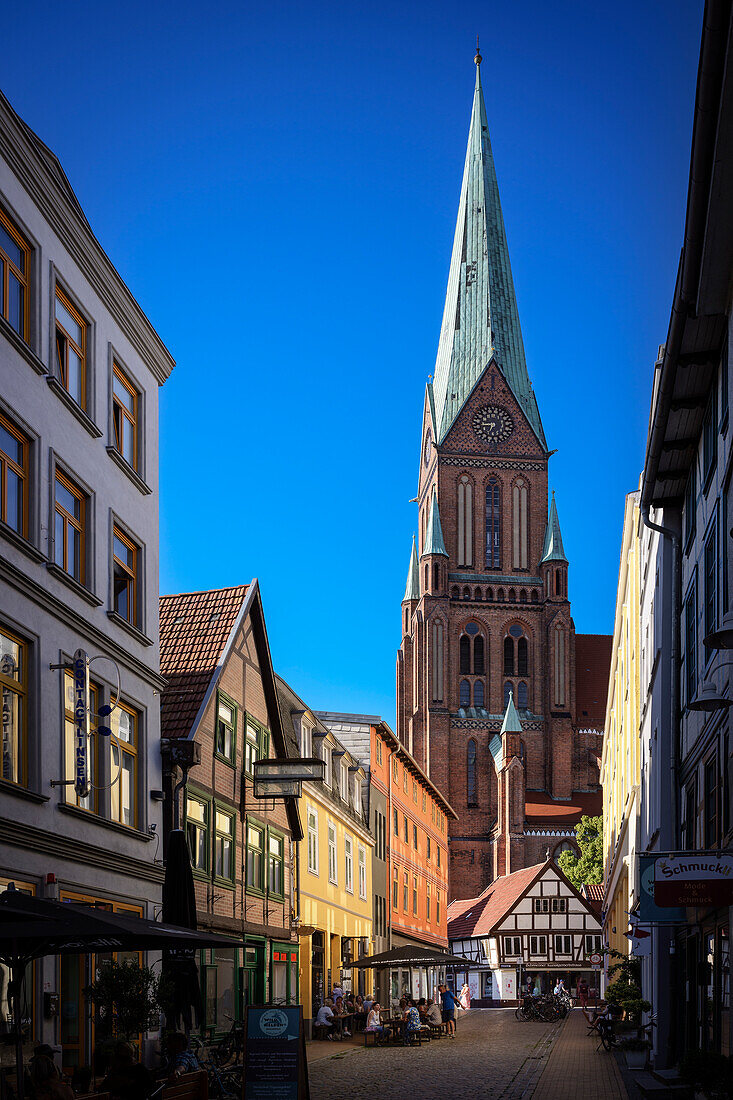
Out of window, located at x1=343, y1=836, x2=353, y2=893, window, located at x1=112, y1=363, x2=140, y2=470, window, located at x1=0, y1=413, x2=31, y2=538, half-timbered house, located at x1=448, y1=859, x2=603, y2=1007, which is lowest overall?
half-timbered house, located at x1=448, y1=859, x2=603, y2=1007

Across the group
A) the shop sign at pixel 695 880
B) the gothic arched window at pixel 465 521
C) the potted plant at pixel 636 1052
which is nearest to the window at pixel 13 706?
the shop sign at pixel 695 880

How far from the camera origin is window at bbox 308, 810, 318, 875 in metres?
35.7

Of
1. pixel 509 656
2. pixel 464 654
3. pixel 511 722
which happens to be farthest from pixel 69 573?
pixel 509 656

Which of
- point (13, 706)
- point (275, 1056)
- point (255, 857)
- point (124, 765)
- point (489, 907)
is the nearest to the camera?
point (275, 1056)

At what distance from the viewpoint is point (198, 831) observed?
25.0 m

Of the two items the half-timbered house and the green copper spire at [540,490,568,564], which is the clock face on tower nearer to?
the green copper spire at [540,490,568,564]

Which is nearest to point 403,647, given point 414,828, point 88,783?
point 414,828

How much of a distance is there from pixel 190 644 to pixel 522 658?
7662 centimetres

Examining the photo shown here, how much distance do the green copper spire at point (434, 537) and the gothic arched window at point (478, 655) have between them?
6.60m

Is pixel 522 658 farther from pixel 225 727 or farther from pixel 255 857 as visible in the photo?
pixel 225 727

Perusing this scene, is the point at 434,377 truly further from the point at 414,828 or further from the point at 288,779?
the point at 288,779

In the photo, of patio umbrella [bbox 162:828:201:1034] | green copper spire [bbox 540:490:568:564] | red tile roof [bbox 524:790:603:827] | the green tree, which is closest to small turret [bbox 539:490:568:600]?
green copper spire [bbox 540:490:568:564]

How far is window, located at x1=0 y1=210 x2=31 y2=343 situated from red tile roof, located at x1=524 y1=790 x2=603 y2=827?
83278 millimetres

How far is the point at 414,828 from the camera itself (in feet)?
201
